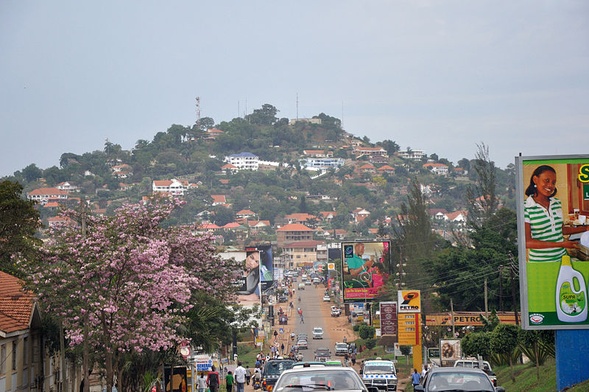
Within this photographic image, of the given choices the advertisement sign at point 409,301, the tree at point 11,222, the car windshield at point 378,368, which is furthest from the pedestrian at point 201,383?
the advertisement sign at point 409,301

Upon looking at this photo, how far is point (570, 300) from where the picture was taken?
22.7 m

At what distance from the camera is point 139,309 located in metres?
25.1

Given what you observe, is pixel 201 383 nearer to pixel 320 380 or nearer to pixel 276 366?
pixel 276 366

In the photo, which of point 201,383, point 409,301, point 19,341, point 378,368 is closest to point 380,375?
point 378,368

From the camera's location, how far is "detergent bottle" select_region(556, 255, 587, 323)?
890 inches

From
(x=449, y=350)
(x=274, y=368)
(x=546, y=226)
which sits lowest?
(x=449, y=350)

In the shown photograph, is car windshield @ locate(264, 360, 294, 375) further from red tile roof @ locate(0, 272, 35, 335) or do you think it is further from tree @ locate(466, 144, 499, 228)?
tree @ locate(466, 144, 499, 228)

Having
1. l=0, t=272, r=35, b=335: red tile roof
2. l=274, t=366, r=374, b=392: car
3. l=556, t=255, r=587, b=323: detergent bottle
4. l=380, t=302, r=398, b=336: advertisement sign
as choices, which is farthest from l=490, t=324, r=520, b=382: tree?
l=274, t=366, r=374, b=392: car

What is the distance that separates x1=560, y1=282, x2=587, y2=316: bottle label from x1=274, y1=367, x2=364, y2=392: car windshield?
34.2 feet

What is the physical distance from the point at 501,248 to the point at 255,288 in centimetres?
2508

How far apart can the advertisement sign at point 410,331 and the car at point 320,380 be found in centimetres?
3341

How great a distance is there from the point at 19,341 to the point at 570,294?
14789 millimetres

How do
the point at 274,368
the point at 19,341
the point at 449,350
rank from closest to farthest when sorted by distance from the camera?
the point at 19,341, the point at 274,368, the point at 449,350

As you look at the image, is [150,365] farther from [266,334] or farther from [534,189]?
[266,334]
